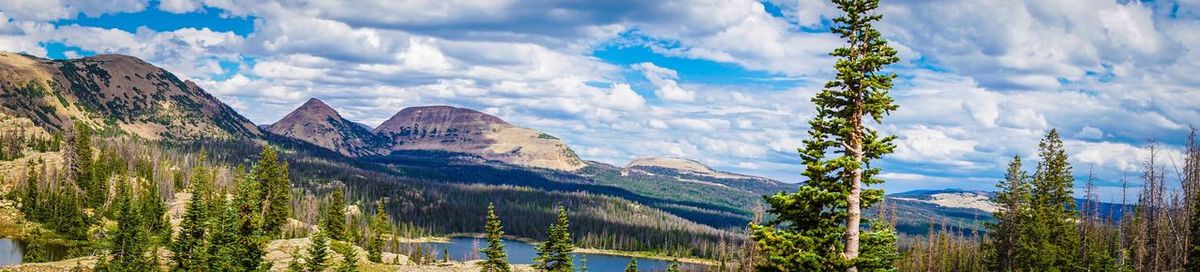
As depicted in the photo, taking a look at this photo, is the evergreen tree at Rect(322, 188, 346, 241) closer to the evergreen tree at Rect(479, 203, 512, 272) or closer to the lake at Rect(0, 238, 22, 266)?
the lake at Rect(0, 238, 22, 266)

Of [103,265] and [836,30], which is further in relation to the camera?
[103,265]

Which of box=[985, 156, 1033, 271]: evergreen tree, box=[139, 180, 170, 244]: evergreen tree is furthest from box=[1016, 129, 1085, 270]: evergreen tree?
box=[139, 180, 170, 244]: evergreen tree

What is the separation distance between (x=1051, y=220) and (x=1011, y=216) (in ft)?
26.1

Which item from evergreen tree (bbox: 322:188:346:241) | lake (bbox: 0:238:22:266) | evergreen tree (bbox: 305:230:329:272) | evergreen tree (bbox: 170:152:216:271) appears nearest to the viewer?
evergreen tree (bbox: 305:230:329:272)

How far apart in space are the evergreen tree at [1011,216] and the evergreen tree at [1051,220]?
1059 mm

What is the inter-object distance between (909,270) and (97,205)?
596 ft

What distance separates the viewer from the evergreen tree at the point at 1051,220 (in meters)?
96.2

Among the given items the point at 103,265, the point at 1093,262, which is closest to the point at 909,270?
the point at 1093,262

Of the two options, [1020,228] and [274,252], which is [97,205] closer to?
[274,252]

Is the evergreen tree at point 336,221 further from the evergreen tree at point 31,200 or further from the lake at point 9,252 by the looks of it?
the evergreen tree at point 31,200

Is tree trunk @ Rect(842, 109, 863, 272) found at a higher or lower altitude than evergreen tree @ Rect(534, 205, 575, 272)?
higher

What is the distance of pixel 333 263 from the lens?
9481cm

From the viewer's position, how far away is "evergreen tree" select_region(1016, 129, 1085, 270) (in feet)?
316

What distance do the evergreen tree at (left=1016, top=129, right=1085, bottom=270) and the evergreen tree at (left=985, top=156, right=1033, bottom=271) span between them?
3.48 feet
